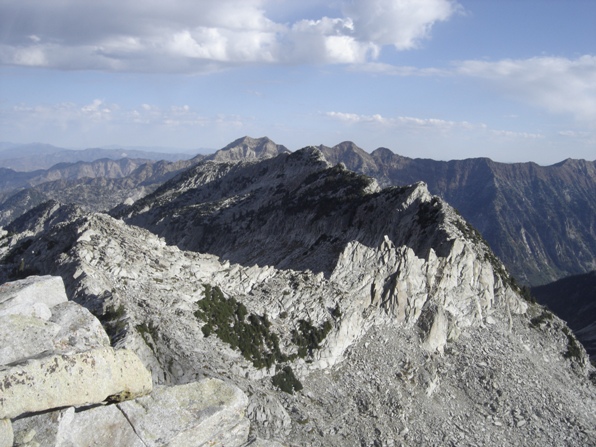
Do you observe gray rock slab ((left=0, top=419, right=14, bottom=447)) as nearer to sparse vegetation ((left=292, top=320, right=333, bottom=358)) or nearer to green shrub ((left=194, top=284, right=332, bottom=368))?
green shrub ((left=194, top=284, right=332, bottom=368))

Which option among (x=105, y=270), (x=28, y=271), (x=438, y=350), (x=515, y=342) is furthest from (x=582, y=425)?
(x=28, y=271)

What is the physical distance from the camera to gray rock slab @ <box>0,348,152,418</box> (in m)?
12.8

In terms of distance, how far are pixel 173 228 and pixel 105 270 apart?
78.1 meters

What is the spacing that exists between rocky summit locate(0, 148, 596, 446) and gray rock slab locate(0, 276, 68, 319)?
1.44ft

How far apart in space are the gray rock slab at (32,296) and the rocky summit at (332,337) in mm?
440

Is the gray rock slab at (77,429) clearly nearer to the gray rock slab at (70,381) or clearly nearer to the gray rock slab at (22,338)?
the gray rock slab at (70,381)

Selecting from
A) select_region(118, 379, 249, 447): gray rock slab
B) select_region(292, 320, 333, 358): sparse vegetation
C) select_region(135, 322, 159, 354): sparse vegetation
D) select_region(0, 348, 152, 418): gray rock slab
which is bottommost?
select_region(292, 320, 333, 358): sparse vegetation

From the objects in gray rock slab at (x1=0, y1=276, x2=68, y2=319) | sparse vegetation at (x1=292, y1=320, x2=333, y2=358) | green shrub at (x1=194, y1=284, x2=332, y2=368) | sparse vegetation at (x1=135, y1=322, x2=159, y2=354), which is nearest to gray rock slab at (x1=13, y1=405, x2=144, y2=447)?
gray rock slab at (x1=0, y1=276, x2=68, y2=319)

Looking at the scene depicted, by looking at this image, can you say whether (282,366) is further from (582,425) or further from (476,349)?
(582,425)

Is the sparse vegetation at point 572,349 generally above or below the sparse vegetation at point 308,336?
below

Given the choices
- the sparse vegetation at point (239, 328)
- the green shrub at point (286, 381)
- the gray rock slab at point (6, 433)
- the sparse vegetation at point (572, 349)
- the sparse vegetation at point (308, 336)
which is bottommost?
the sparse vegetation at point (572, 349)

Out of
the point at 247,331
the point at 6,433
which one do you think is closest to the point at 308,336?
the point at 247,331

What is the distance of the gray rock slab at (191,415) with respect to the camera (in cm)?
1606

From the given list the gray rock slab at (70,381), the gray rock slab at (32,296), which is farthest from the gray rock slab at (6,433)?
the gray rock slab at (32,296)
